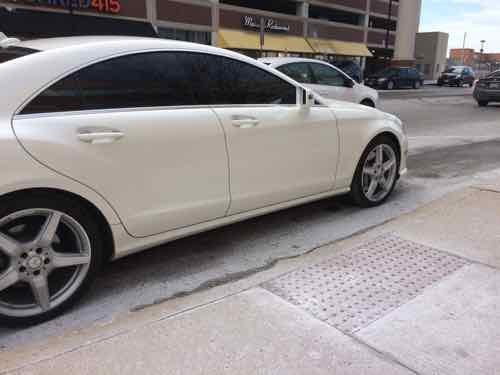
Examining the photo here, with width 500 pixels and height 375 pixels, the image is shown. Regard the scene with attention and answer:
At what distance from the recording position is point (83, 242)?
2.69 m

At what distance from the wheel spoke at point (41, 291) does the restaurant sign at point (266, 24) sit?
3297 cm

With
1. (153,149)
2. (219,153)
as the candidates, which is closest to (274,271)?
(219,153)

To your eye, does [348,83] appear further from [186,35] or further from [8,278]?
[186,35]

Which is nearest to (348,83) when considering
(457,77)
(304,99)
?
(304,99)

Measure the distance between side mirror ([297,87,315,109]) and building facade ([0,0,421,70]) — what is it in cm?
737

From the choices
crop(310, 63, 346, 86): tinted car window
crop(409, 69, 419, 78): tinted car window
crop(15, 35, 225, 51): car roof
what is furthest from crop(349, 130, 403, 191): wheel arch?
crop(409, 69, 419, 78): tinted car window

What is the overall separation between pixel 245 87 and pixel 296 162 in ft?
2.47

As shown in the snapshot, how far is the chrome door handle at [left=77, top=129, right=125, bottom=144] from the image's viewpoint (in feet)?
8.48

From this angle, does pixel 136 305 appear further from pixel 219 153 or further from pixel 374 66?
pixel 374 66

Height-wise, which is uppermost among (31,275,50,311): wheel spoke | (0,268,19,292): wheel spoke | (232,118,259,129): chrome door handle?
(232,118,259,129): chrome door handle

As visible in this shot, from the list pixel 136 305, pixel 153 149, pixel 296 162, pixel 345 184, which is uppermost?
pixel 153 149

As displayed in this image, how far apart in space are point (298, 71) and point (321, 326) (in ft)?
26.1

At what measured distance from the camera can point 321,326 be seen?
259 centimetres

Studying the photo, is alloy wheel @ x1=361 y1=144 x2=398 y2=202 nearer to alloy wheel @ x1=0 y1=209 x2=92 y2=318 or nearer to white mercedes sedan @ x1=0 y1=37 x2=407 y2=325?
white mercedes sedan @ x1=0 y1=37 x2=407 y2=325
